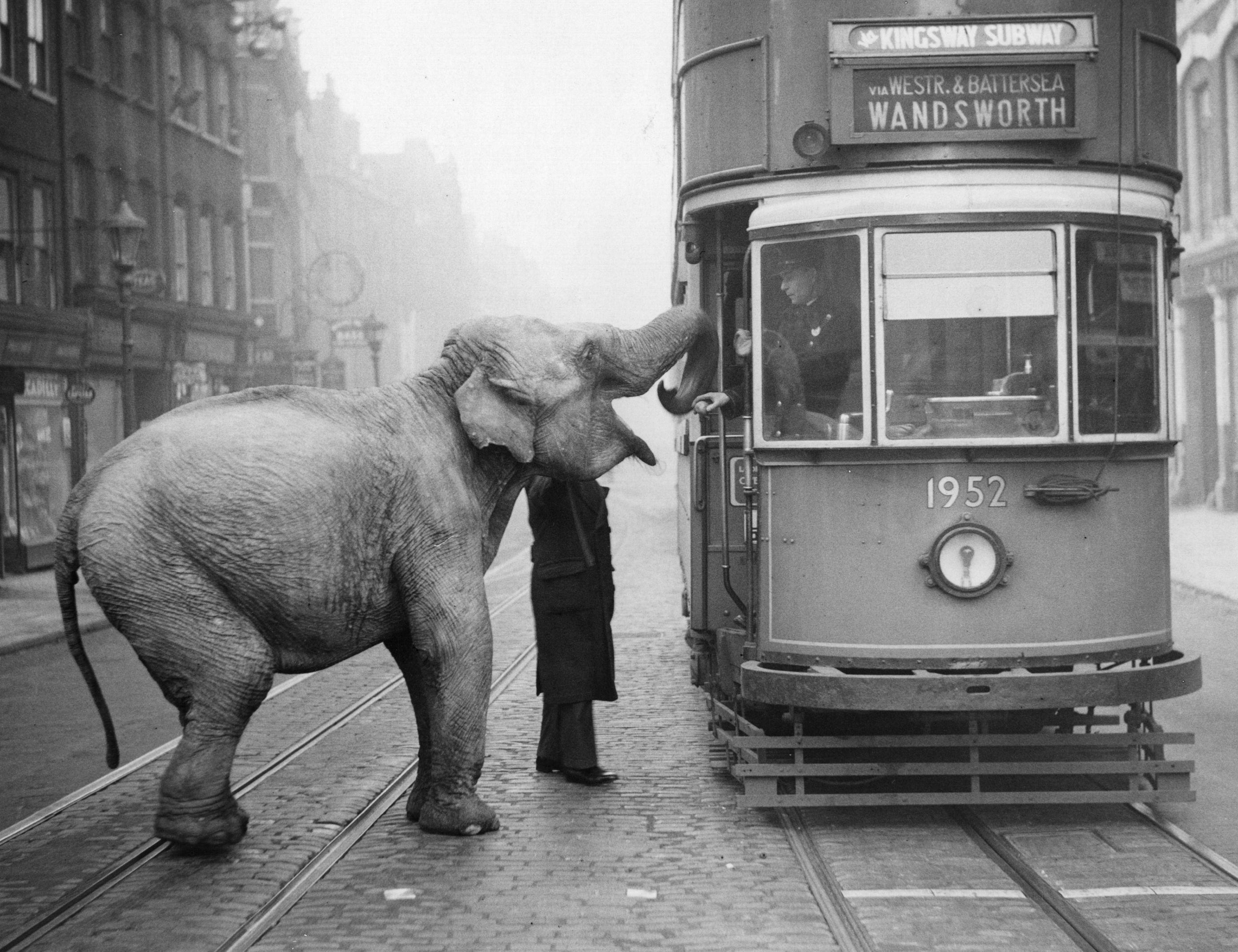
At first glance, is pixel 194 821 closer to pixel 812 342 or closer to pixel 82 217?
pixel 812 342

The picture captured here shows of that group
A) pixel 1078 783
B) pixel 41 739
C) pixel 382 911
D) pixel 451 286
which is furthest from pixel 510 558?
pixel 451 286

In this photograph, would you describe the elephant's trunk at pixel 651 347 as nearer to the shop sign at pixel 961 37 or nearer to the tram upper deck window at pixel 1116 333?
the shop sign at pixel 961 37

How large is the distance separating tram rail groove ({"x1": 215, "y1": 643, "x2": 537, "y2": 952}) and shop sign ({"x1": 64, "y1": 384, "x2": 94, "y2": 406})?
44.4ft

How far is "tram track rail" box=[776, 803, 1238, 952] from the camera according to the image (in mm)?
5566

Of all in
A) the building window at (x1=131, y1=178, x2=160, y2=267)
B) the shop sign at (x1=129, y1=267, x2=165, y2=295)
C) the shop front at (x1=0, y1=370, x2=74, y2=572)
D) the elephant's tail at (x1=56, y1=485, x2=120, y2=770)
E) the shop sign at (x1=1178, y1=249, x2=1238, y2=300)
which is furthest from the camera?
the building window at (x1=131, y1=178, x2=160, y2=267)

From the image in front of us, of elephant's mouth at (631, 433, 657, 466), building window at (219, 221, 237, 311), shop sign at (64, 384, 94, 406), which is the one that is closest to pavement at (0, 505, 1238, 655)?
shop sign at (64, 384, 94, 406)

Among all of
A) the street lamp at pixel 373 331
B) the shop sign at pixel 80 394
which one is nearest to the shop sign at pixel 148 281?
the shop sign at pixel 80 394

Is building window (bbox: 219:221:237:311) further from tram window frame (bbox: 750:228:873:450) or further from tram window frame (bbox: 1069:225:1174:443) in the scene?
tram window frame (bbox: 1069:225:1174:443)

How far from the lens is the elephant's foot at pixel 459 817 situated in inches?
281

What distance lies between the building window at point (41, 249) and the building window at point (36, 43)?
5.52 feet

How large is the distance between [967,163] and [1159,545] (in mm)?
1931

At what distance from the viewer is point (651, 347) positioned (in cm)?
750

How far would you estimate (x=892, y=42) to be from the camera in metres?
7.17

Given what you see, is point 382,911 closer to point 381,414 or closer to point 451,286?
point 381,414
